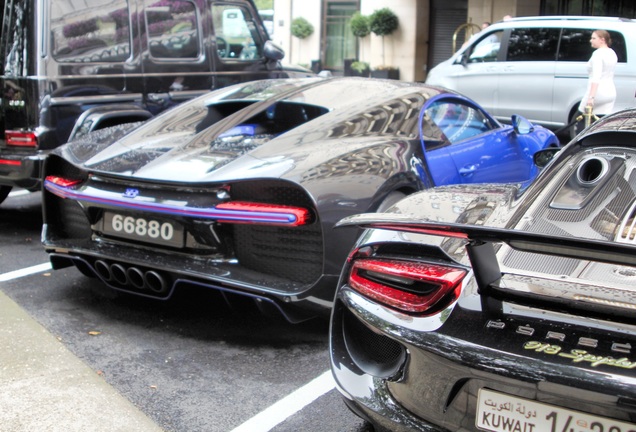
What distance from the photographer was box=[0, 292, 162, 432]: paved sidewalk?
3375 millimetres

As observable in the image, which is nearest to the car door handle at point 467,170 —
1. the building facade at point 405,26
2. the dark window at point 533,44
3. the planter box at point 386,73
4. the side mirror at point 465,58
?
the dark window at point 533,44

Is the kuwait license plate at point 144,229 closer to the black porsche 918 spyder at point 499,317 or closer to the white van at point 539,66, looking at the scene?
the black porsche 918 spyder at point 499,317

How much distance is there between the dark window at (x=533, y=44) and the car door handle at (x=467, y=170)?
7.25 m

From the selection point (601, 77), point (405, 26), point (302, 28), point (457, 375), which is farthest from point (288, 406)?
point (302, 28)

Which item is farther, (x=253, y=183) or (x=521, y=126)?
(x=521, y=126)

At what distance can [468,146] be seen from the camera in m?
5.44

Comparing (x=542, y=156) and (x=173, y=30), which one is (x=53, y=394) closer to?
(x=542, y=156)

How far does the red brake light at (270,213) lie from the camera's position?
Answer: 3910 millimetres

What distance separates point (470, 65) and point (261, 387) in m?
9.87

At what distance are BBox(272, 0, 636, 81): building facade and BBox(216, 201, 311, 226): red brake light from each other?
1554 centimetres

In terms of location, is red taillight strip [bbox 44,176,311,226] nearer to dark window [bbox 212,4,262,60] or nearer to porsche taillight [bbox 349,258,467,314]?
porsche taillight [bbox 349,258,467,314]

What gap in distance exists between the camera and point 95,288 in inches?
Result: 205

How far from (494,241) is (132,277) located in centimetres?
256

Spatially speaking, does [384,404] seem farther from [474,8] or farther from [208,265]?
[474,8]
